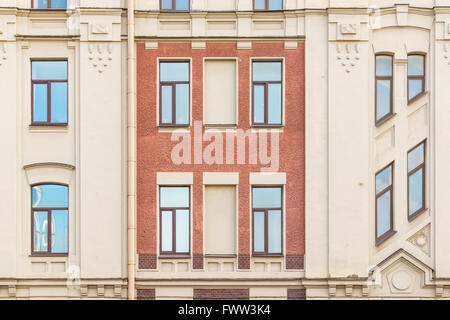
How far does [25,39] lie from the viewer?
2328 cm

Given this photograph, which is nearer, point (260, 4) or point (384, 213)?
point (384, 213)

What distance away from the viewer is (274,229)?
76.4 ft

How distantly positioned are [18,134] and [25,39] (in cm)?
211

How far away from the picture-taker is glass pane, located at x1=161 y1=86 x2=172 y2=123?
2344cm

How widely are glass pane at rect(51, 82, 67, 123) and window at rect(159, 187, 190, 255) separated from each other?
274 centimetres

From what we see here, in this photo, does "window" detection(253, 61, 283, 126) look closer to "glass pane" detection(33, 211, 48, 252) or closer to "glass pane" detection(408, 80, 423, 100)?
"glass pane" detection(408, 80, 423, 100)

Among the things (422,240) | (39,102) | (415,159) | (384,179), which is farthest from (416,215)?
(39,102)

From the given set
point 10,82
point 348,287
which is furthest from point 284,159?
point 10,82

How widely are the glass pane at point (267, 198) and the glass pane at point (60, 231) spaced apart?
4.19 metres

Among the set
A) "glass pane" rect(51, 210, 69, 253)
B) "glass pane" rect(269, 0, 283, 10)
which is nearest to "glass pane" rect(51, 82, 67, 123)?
"glass pane" rect(51, 210, 69, 253)

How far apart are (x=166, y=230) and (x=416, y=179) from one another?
5.65 meters

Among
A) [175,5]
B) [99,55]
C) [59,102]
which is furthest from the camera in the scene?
[175,5]

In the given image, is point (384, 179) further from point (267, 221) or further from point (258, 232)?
point (258, 232)
